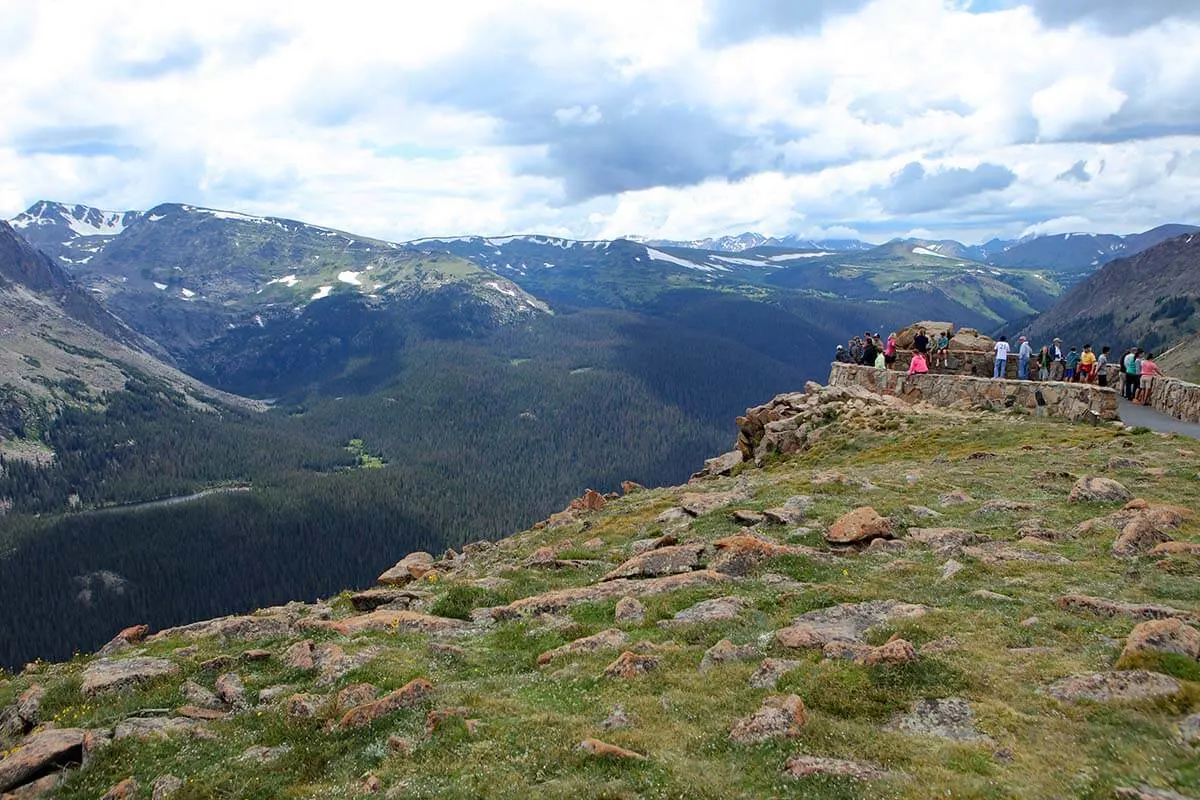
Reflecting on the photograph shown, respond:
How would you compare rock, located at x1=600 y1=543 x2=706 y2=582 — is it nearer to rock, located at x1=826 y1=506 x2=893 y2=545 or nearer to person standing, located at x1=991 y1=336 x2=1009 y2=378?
rock, located at x1=826 y1=506 x2=893 y2=545

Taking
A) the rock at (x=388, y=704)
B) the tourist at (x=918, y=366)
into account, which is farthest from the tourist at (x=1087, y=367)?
the rock at (x=388, y=704)

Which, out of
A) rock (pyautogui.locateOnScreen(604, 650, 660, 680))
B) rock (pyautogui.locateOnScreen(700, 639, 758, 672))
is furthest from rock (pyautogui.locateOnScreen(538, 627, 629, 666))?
rock (pyautogui.locateOnScreen(700, 639, 758, 672))

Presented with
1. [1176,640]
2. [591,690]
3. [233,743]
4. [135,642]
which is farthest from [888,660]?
[135,642]

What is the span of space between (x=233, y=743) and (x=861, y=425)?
41.1 m

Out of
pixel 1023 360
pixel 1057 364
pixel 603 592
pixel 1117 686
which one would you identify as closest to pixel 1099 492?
pixel 1117 686

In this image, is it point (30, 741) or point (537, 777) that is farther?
point (30, 741)

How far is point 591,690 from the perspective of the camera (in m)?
16.3

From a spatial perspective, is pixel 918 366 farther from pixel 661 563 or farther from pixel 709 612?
pixel 709 612

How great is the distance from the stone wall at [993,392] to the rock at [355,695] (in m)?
42.8

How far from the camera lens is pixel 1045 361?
172ft

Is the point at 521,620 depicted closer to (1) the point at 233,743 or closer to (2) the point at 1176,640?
(1) the point at 233,743

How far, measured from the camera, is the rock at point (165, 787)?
→ 13617mm

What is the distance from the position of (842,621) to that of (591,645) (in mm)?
6727

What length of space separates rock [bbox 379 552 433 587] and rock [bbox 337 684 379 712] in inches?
680
